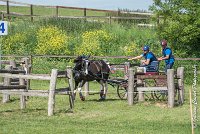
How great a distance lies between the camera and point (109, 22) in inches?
1561

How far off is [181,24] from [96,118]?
49.7 feet

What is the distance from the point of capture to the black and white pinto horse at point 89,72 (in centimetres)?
2002

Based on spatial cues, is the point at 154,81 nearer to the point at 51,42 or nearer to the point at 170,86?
the point at 170,86

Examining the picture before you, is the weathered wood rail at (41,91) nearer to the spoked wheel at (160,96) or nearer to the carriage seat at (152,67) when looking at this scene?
the carriage seat at (152,67)

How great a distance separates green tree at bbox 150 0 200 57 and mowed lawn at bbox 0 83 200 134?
33.7 ft

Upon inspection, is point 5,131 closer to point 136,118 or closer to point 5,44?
point 136,118

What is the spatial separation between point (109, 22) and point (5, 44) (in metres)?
8.03

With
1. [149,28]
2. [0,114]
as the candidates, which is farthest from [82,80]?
[149,28]

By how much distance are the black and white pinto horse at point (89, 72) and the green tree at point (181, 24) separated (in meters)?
9.50

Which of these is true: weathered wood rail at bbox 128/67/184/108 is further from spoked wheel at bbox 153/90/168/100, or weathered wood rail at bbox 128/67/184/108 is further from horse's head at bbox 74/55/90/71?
horse's head at bbox 74/55/90/71

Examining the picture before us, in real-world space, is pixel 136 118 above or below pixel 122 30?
below

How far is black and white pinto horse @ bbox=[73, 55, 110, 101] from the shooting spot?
65.7 ft

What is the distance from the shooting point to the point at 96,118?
50.6 feet

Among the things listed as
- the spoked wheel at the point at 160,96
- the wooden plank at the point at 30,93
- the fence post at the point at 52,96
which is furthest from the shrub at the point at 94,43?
the fence post at the point at 52,96
